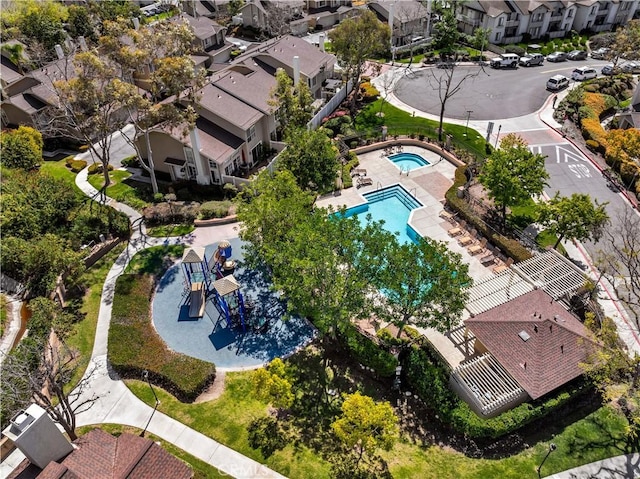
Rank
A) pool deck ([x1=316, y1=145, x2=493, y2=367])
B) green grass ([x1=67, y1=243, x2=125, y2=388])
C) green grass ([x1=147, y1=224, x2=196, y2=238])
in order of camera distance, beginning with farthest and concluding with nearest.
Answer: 1. green grass ([x1=147, y1=224, x2=196, y2=238])
2. pool deck ([x1=316, y1=145, x2=493, y2=367])
3. green grass ([x1=67, y1=243, x2=125, y2=388])

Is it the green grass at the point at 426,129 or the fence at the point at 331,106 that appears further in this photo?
the fence at the point at 331,106

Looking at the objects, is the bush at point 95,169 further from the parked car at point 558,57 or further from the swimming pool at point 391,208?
the parked car at point 558,57

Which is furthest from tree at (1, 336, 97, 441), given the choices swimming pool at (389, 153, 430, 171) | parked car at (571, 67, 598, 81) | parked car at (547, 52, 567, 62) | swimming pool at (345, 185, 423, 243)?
parked car at (547, 52, 567, 62)

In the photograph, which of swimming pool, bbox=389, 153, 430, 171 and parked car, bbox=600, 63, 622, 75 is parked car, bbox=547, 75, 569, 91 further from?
swimming pool, bbox=389, 153, 430, 171

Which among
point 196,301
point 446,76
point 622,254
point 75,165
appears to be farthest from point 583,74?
point 75,165

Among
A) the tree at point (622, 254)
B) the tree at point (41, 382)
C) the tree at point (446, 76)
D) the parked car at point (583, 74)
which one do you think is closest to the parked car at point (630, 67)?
the parked car at point (583, 74)

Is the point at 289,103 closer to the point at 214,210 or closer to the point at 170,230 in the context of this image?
the point at 214,210
